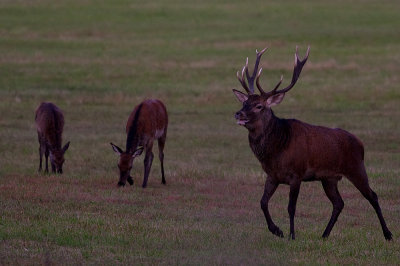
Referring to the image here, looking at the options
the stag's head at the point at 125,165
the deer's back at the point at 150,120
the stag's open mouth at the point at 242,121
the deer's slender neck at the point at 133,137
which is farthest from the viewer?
the deer's back at the point at 150,120

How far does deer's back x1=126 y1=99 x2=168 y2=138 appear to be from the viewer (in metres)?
16.7

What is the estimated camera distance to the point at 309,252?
33.0 feet

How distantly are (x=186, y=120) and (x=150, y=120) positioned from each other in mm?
9469

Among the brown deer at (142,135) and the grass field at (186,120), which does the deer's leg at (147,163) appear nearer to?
the brown deer at (142,135)

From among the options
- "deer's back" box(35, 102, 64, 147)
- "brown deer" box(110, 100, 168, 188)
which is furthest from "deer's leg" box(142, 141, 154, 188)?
"deer's back" box(35, 102, 64, 147)

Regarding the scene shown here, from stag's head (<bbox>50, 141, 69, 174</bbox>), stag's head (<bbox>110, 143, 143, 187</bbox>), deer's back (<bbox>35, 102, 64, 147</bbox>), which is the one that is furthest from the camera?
deer's back (<bbox>35, 102, 64, 147</bbox>)

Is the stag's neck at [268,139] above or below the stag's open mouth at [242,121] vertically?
below

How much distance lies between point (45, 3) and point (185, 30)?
13178mm

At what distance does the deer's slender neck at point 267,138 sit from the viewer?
1117cm

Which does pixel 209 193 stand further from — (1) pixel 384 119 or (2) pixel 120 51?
(2) pixel 120 51

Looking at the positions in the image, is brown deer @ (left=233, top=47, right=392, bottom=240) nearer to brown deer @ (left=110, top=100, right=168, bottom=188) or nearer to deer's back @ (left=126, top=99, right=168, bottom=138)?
brown deer @ (left=110, top=100, right=168, bottom=188)

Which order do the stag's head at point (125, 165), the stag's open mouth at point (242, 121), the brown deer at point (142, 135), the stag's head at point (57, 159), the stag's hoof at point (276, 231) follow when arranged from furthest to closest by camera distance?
the stag's head at point (57, 159) → the brown deer at point (142, 135) → the stag's head at point (125, 165) → the stag's hoof at point (276, 231) → the stag's open mouth at point (242, 121)

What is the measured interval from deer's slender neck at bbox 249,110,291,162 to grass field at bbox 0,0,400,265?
40.1 inches

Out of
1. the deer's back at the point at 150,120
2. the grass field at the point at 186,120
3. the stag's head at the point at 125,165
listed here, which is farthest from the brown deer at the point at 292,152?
the deer's back at the point at 150,120
